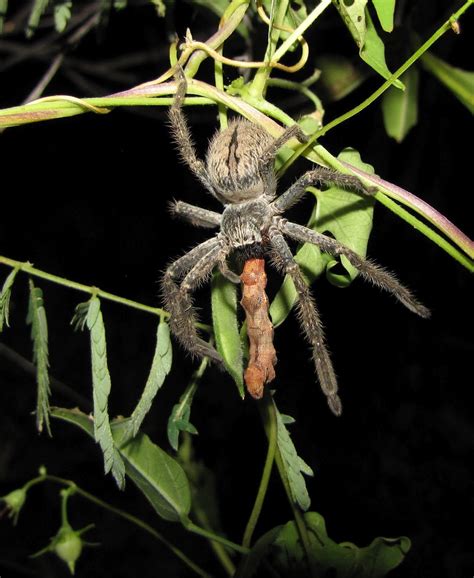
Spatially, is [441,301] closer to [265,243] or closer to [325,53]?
[325,53]

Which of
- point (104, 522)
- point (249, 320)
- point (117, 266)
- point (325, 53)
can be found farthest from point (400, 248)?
point (104, 522)

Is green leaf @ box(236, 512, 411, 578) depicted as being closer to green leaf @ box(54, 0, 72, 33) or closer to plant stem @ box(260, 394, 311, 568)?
plant stem @ box(260, 394, 311, 568)

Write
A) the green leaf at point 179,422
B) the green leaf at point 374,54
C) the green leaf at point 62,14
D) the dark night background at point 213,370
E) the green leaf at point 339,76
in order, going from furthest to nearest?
the dark night background at point 213,370
the green leaf at point 339,76
the green leaf at point 62,14
the green leaf at point 179,422
the green leaf at point 374,54

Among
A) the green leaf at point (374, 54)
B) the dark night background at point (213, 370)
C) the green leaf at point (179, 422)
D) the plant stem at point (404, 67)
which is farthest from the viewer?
the dark night background at point (213, 370)

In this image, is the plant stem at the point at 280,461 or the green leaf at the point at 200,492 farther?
the green leaf at the point at 200,492

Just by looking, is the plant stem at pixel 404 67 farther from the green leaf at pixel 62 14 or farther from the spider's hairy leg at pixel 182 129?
the green leaf at pixel 62 14

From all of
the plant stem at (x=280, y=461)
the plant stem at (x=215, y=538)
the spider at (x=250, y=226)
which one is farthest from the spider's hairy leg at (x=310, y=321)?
the plant stem at (x=215, y=538)

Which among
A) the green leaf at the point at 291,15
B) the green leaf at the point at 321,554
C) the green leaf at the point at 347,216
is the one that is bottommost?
the green leaf at the point at 321,554
